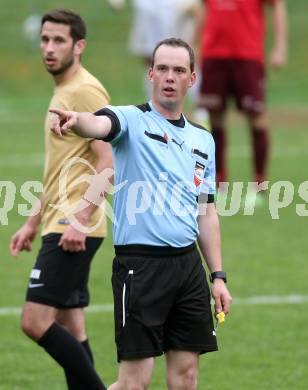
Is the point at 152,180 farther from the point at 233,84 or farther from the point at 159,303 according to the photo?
the point at 233,84

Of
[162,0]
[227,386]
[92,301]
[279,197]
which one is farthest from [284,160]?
[227,386]

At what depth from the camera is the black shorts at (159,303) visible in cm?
598

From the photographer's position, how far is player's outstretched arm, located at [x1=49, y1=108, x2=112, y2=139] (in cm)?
543

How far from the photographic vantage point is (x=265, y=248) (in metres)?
11.6

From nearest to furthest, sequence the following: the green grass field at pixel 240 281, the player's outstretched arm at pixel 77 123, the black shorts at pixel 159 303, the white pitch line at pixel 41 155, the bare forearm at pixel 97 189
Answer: the player's outstretched arm at pixel 77 123 → the black shorts at pixel 159 303 → the bare forearm at pixel 97 189 → the green grass field at pixel 240 281 → the white pitch line at pixel 41 155

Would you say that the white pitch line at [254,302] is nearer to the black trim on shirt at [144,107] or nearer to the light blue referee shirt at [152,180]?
the light blue referee shirt at [152,180]

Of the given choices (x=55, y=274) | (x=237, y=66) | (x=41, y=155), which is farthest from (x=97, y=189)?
(x=41, y=155)

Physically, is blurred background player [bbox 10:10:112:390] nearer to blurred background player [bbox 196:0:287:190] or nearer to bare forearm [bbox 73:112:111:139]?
bare forearm [bbox 73:112:111:139]

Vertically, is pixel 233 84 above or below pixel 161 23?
below

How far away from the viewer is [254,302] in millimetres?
9555

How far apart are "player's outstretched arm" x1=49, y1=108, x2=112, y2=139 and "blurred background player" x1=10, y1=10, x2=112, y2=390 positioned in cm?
104

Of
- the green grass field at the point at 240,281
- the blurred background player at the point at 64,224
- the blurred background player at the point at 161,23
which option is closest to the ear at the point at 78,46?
the blurred background player at the point at 64,224

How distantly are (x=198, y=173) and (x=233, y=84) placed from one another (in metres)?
8.07

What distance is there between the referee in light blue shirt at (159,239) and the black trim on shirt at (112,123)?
0.14 ft
